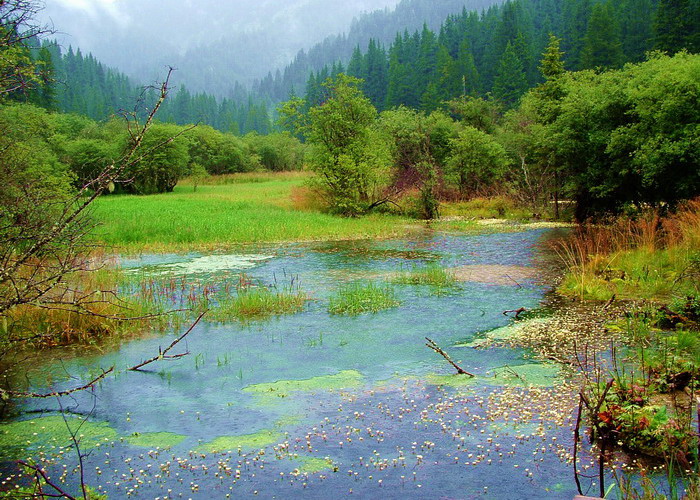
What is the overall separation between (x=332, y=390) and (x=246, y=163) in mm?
66086

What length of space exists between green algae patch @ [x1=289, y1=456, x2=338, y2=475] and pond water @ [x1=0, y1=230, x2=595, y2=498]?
0.6 inches

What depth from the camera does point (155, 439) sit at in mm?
6840

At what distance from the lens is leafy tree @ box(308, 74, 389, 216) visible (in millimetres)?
31812

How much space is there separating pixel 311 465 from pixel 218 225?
64.9 ft

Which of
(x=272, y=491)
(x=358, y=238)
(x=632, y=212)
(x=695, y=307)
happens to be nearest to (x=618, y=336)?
(x=695, y=307)

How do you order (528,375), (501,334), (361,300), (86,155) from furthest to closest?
(86,155)
(361,300)
(501,334)
(528,375)

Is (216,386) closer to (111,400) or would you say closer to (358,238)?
(111,400)

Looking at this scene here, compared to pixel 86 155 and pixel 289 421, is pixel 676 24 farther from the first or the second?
pixel 289 421

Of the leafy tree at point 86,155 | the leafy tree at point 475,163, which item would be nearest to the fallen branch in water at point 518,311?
the leafy tree at point 475,163

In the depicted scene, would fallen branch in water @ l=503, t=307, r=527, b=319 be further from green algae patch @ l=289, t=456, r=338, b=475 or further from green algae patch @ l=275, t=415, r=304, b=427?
green algae patch @ l=289, t=456, r=338, b=475

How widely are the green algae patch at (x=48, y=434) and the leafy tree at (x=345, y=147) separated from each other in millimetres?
24767

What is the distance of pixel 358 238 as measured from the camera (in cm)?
2470

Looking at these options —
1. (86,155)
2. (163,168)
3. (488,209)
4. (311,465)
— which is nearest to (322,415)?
(311,465)

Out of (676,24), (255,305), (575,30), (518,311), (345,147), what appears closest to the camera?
(518,311)
